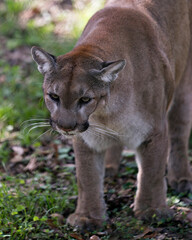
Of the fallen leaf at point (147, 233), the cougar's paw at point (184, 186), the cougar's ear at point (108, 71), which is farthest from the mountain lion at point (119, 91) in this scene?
the cougar's paw at point (184, 186)

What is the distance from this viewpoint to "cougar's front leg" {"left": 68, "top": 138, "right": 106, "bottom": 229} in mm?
4617

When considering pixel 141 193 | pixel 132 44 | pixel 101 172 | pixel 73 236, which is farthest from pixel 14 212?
pixel 132 44

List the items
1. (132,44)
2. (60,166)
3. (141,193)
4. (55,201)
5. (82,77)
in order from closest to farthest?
(82,77), (132,44), (141,193), (55,201), (60,166)

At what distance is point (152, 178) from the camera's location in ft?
15.1

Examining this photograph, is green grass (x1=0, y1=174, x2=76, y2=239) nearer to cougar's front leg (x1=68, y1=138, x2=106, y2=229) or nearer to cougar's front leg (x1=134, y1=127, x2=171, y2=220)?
cougar's front leg (x1=68, y1=138, x2=106, y2=229)

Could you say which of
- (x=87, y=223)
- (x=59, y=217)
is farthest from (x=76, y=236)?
(x=59, y=217)

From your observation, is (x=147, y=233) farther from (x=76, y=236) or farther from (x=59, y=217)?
(x=59, y=217)

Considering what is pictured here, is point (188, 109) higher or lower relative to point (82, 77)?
higher

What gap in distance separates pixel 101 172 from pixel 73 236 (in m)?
0.68

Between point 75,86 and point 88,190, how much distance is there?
1.31 metres

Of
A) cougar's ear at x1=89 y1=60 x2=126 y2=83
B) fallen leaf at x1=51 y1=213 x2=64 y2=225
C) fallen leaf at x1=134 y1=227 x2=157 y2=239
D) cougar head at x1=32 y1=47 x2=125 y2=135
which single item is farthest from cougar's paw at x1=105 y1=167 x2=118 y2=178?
cougar's ear at x1=89 y1=60 x2=126 y2=83

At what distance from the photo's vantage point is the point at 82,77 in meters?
3.80

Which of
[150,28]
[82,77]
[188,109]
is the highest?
[150,28]

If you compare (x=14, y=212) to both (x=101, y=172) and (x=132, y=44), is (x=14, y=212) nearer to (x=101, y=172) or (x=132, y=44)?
(x=101, y=172)
